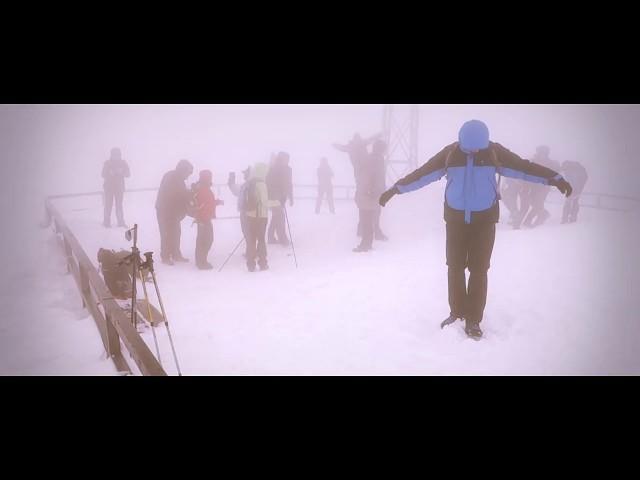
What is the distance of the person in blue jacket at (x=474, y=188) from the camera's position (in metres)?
3.36

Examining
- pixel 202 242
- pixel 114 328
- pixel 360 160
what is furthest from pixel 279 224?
pixel 114 328

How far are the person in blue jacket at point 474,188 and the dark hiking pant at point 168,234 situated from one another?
470cm

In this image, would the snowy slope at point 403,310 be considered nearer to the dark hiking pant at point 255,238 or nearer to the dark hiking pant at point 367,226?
the dark hiking pant at point 255,238

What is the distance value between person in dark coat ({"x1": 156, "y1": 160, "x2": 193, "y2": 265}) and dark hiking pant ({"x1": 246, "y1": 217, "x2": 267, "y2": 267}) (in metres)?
1.31

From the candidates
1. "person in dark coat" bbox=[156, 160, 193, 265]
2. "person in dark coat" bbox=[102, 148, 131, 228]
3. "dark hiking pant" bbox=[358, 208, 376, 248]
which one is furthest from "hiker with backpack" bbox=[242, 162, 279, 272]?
"person in dark coat" bbox=[102, 148, 131, 228]

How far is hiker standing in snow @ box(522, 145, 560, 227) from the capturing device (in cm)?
870


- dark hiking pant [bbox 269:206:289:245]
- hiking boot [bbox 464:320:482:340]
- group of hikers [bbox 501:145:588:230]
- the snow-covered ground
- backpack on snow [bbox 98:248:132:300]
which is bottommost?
the snow-covered ground

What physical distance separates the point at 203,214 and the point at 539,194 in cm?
784

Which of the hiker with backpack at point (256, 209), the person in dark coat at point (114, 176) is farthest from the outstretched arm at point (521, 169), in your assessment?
the person in dark coat at point (114, 176)

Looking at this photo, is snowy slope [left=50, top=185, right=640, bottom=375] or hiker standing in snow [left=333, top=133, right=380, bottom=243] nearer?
snowy slope [left=50, top=185, right=640, bottom=375]

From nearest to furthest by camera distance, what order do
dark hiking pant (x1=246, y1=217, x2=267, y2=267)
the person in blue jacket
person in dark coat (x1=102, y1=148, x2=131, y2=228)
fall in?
1. the person in blue jacket
2. dark hiking pant (x1=246, y1=217, x2=267, y2=267)
3. person in dark coat (x1=102, y1=148, x2=131, y2=228)

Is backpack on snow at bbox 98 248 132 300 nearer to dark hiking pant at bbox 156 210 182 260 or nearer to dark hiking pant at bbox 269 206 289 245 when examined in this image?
dark hiking pant at bbox 156 210 182 260

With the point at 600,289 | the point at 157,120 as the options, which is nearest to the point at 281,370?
the point at 600,289

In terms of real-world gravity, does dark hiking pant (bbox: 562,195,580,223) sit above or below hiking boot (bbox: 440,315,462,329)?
above
